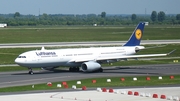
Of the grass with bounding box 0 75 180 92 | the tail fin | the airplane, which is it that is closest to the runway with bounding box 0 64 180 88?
the airplane

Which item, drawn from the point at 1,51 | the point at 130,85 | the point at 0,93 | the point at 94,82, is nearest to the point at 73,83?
the point at 94,82

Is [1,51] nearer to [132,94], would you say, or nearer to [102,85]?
[102,85]

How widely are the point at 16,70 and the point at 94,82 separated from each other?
21.9 metres

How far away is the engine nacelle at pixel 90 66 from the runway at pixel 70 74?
1084mm

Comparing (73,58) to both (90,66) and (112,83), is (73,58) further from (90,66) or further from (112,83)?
(112,83)

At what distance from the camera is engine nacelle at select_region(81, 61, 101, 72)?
80.0 metres

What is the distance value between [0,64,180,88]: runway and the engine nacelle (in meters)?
1.08

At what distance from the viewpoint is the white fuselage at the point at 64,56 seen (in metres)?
77.2

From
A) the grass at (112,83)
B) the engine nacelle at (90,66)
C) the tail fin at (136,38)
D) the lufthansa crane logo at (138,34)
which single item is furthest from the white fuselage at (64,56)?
the grass at (112,83)

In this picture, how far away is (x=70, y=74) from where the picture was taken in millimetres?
78500

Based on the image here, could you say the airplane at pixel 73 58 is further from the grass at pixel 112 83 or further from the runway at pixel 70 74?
the grass at pixel 112 83

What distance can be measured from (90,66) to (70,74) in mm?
3637

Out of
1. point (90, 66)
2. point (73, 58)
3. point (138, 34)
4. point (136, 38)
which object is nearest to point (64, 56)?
point (73, 58)

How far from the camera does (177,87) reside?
198 feet
